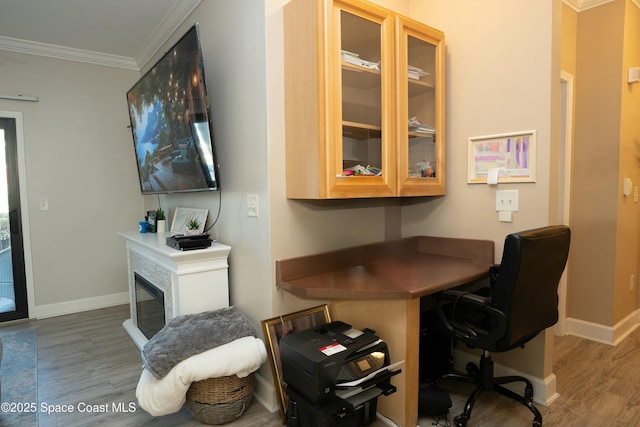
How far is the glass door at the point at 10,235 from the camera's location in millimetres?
3428

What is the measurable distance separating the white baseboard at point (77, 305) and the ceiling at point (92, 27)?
2.42m

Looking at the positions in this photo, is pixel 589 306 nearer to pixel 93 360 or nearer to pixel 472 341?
pixel 472 341

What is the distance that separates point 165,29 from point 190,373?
2734mm

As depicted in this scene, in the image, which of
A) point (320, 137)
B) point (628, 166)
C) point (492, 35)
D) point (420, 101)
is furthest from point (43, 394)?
point (628, 166)

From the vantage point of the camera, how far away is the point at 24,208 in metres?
3.49

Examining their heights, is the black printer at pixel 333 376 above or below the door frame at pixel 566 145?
below

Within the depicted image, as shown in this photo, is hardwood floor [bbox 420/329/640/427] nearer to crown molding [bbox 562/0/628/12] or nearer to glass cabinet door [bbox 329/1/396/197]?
glass cabinet door [bbox 329/1/396/197]

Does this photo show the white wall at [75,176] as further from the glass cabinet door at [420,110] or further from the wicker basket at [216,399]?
the glass cabinet door at [420,110]

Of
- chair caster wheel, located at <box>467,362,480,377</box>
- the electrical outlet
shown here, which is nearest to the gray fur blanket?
the electrical outlet

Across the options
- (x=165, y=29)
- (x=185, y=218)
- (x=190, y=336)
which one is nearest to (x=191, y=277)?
(x=190, y=336)

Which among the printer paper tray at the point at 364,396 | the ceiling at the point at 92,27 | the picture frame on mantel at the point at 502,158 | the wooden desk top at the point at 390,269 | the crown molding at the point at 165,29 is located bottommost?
the printer paper tray at the point at 364,396

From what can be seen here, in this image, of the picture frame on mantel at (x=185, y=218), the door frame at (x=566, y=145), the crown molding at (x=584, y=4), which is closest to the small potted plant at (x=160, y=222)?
the picture frame on mantel at (x=185, y=218)

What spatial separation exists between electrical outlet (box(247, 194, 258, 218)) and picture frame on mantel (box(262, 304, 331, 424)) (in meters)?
0.59

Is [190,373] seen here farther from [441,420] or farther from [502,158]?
[502,158]
